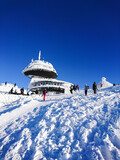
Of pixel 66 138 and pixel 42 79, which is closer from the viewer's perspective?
pixel 66 138

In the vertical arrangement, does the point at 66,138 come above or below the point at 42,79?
below

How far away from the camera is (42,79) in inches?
1774

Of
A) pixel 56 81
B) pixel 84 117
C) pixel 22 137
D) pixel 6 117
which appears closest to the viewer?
pixel 22 137

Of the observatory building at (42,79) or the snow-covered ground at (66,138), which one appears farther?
the observatory building at (42,79)

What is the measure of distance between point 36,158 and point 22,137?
1881 millimetres

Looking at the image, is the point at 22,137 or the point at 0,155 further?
the point at 22,137

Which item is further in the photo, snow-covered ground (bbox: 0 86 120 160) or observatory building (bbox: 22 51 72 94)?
observatory building (bbox: 22 51 72 94)

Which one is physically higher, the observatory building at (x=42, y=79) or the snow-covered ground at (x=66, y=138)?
the observatory building at (x=42, y=79)

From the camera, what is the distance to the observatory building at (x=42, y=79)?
42469mm

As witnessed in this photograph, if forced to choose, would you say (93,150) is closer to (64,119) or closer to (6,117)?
(64,119)

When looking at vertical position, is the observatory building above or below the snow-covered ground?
above

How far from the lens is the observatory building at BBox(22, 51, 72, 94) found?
42469 millimetres

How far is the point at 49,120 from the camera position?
7.64m

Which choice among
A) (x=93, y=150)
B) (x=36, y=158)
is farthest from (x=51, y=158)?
(x=93, y=150)
